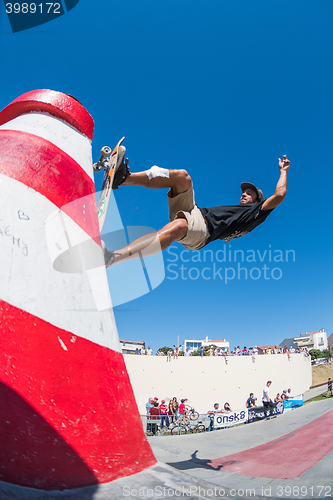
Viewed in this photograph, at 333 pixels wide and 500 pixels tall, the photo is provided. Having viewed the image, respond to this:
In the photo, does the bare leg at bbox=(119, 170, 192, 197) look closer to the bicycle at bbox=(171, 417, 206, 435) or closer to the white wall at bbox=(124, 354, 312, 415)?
the bicycle at bbox=(171, 417, 206, 435)

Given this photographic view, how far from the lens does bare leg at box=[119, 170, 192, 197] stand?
8.36 ft

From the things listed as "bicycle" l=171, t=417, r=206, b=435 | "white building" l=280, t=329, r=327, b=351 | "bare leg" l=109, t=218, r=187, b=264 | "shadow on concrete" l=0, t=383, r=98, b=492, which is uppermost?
"bare leg" l=109, t=218, r=187, b=264

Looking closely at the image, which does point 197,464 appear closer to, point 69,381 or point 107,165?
point 69,381

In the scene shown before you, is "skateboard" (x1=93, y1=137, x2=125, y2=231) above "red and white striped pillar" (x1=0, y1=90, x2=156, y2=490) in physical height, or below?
above

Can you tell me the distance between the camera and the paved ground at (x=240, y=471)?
86 cm

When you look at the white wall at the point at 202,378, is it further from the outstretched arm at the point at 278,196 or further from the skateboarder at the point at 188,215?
the outstretched arm at the point at 278,196

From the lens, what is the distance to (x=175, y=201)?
2801 mm

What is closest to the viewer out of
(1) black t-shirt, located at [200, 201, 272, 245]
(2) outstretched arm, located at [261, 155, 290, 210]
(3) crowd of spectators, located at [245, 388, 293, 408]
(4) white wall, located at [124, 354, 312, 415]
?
(1) black t-shirt, located at [200, 201, 272, 245]

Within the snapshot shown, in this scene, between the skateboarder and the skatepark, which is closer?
the skatepark

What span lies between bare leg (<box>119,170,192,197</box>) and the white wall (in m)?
16.7

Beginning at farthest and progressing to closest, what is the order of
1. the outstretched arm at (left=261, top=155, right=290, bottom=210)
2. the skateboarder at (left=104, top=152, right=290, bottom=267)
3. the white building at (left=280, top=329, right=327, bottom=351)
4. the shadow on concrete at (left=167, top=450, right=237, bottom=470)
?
the white building at (left=280, top=329, right=327, bottom=351), the outstretched arm at (left=261, top=155, right=290, bottom=210), the skateboarder at (left=104, top=152, right=290, bottom=267), the shadow on concrete at (left=167, top=450, right=237, bottom=470)

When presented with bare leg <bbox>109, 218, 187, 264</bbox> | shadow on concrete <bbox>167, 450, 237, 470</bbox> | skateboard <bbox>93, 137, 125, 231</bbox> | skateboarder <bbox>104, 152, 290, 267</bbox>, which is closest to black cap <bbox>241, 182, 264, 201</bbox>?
skateboarder <bbox>104, 152, 290, 267</bbox>

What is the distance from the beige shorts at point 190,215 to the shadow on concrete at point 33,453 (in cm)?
199

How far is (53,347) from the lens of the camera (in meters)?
1.08
